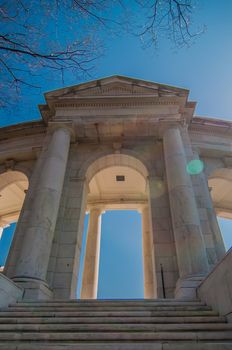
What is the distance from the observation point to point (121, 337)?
6.47 m

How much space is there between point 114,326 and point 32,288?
18.7 feet

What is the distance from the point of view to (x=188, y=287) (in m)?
11.1

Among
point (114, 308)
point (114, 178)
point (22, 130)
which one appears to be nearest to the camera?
point (114, 308)

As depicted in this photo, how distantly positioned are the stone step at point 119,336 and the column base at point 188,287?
4.34m

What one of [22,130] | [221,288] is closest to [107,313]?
[221,288]

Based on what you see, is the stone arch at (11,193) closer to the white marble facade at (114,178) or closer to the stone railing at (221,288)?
the white marble facade at (114,178)

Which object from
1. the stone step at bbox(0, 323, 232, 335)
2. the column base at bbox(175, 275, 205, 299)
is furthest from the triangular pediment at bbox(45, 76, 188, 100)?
the stone step at bbox(0, 323, 232, 335)

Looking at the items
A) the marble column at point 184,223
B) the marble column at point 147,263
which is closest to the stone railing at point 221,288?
the marble column at point 184,223

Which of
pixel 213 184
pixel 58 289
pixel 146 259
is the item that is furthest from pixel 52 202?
pixel 213 184

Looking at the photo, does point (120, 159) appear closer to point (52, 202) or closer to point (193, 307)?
point (52, 202)

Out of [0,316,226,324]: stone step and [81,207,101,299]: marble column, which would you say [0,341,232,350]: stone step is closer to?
[0,316,226,324]: stone step

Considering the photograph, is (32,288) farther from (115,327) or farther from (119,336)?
A: (119,336)

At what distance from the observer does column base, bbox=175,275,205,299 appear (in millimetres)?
10773

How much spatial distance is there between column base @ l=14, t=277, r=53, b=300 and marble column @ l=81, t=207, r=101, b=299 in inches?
416
